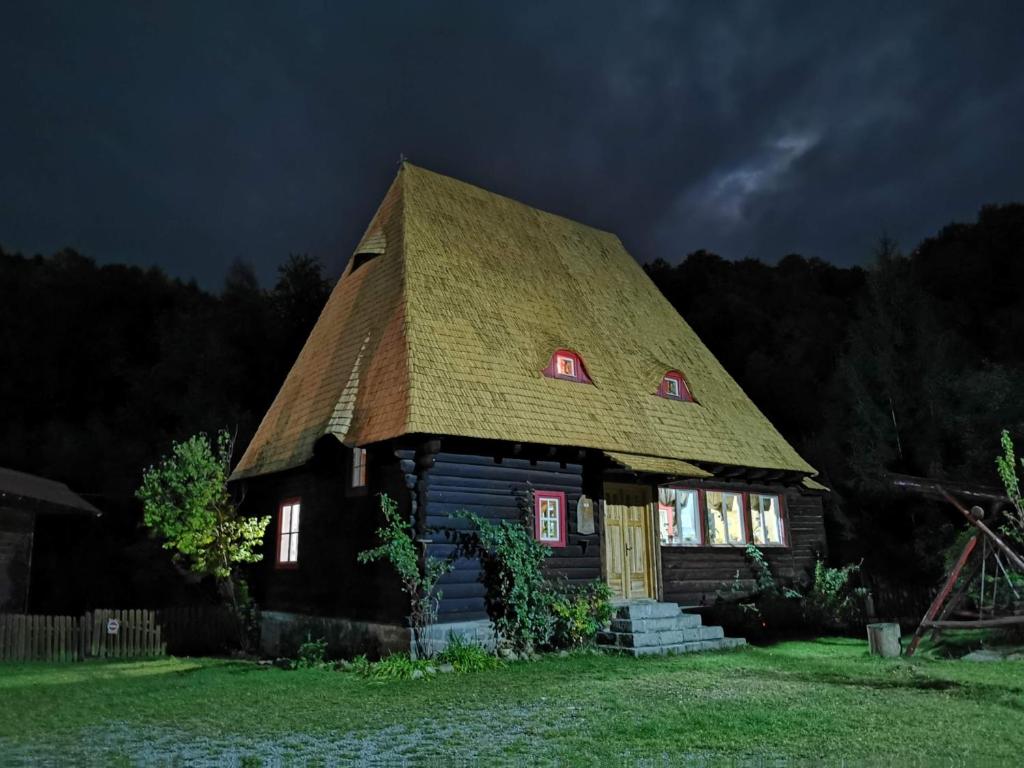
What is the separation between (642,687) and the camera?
31.9 feet

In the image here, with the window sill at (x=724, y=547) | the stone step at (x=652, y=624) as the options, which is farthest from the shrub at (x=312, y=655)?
the window sill at (x=724, y=547)

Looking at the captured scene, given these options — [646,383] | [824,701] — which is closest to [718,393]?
[646,383]

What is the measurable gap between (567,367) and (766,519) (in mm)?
7191

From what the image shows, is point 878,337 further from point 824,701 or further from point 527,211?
point 824,701

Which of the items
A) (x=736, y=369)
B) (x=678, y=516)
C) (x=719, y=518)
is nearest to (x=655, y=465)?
(x=678, y=516)

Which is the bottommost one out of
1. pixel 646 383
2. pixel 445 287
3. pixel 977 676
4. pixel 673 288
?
pixel 977 676

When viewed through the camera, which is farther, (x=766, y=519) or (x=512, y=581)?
(x=766, y=519)

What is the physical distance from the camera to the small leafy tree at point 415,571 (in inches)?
478

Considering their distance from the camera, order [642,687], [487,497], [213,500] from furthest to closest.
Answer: [213,500] → [487,497] → [642,687]

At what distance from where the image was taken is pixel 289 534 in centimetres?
1645

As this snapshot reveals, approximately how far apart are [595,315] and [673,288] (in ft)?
85.6

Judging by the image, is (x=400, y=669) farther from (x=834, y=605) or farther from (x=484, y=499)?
(x=834, y=605)

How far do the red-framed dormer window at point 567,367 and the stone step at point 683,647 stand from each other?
17.8 feet

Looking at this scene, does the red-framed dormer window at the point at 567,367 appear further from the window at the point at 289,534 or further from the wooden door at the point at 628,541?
the window at the point at 289,534
